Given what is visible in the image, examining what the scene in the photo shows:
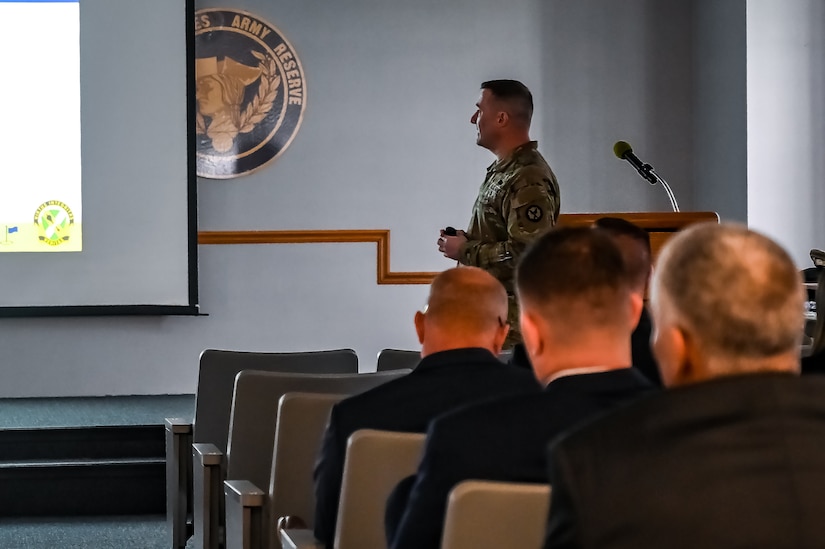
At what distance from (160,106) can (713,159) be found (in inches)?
120

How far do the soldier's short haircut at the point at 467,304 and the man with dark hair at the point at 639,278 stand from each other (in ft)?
1.23

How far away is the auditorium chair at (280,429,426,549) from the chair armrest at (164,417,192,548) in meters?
1.95

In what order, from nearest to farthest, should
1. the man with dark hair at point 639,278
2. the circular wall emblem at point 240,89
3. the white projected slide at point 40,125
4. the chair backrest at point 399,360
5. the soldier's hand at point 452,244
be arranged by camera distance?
the man with dark hair at point 639,278
the chair backrest at point 399,360
the soldier's hand at point 452,244
the white projected slide at point 40,125
the circular wall emblem at point 240,89

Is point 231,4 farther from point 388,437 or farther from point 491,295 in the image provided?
point 388,437

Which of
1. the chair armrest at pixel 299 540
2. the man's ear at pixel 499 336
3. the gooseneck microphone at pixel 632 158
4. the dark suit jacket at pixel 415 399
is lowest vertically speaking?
the chair armrest at pixel 299 540

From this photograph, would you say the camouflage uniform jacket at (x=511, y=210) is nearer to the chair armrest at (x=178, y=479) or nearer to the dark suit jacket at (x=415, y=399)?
the chair armrest at (x=178, y=479)

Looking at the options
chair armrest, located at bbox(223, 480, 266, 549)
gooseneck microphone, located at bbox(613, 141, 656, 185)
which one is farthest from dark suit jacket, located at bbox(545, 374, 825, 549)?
gooseneck microphone, located at bbox(613, 141, 656, 185)

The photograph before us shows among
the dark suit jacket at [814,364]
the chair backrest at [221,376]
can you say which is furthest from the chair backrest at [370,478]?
the chair backrest at [221,376]

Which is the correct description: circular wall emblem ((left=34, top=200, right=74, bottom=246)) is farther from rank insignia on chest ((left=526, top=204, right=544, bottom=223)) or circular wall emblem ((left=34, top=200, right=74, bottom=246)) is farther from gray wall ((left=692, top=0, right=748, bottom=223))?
gray wall ((left=692, top=0, right=748, bottom=223))

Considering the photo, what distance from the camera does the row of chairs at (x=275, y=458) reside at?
1.96 meters

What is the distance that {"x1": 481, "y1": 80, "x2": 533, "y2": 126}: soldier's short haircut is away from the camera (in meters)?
4.14

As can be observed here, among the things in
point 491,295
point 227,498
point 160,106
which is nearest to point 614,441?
point 491,295

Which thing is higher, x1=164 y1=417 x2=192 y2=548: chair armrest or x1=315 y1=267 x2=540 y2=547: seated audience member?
x1=315 y1=267 x2=540 y2=547: seated audience member

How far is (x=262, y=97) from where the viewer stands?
6.51 m
